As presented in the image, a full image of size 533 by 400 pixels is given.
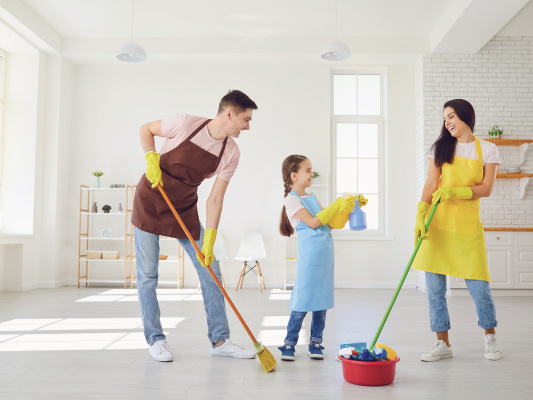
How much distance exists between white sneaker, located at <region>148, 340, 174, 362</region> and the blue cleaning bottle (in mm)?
1089

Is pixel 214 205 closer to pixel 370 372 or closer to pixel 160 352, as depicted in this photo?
pixel 160 352

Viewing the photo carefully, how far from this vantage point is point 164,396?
72.9 inches

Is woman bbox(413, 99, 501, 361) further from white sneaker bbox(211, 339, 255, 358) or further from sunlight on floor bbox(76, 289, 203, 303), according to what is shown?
sunlight on floor bbox(76, 289, 203, 303)

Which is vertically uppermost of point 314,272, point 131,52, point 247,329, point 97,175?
point 131,52

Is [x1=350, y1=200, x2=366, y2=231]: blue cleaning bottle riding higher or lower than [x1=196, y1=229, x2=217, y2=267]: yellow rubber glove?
higher

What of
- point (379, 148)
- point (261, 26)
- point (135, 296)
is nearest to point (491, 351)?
point (135, 296)

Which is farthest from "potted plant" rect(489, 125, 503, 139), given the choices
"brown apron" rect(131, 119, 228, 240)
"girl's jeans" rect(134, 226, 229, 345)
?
"girl's jeans" rect(134, 226, 229, 345)

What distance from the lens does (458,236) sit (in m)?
2.42

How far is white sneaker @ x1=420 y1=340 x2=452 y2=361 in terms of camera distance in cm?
239

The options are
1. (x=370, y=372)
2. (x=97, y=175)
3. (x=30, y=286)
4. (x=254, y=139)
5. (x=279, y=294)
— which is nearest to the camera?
(x=370, y=372)

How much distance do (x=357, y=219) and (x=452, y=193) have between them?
1.56ft

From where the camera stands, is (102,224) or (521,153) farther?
(102,224)

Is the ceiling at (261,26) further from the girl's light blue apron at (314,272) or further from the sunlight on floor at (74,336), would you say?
the girl's light blue apron at (314,272)

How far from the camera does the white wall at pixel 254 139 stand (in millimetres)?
6105
